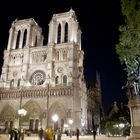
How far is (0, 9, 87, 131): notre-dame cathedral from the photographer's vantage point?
4838 centimetres

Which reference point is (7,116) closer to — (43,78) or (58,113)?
(43,78)

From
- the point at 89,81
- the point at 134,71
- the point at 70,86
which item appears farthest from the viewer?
the point at 89,81

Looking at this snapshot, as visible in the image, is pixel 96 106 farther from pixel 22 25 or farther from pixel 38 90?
pixel 22 25

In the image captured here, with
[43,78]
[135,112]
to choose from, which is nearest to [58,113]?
[43,78]

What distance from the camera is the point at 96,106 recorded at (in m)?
75.8

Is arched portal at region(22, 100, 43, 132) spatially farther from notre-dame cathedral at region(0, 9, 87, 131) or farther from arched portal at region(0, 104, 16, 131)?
arched portal at region(0, 104, 16, 131)

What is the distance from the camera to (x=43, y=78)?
176 ft

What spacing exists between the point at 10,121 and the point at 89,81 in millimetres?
38446

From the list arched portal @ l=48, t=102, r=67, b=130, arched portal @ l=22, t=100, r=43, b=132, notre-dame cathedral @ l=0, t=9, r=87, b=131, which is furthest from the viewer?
arched portal @ l=22, t=100, r=43, b=132


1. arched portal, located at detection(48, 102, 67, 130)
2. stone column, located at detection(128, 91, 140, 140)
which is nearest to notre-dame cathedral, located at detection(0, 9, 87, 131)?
arched portal, located at detection(48, 102, 67, 130)

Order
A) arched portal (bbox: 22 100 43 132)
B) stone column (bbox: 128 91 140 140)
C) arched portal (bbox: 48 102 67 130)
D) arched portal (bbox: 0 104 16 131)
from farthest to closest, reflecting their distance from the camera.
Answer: arched portal (bbox: 0 104 16 131) < arched portal (bbox: 22 100 43 132) < arched portal (bbox: 48 102 67 130) < stone column (bbox: 128 91 140 140)

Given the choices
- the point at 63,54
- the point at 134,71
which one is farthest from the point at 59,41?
Answer: the point at 134,71

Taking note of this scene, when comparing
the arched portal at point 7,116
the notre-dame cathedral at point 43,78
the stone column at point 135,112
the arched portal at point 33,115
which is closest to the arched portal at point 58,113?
the notre-dame cathedral at point 43,78

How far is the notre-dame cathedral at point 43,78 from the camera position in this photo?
159 feet
